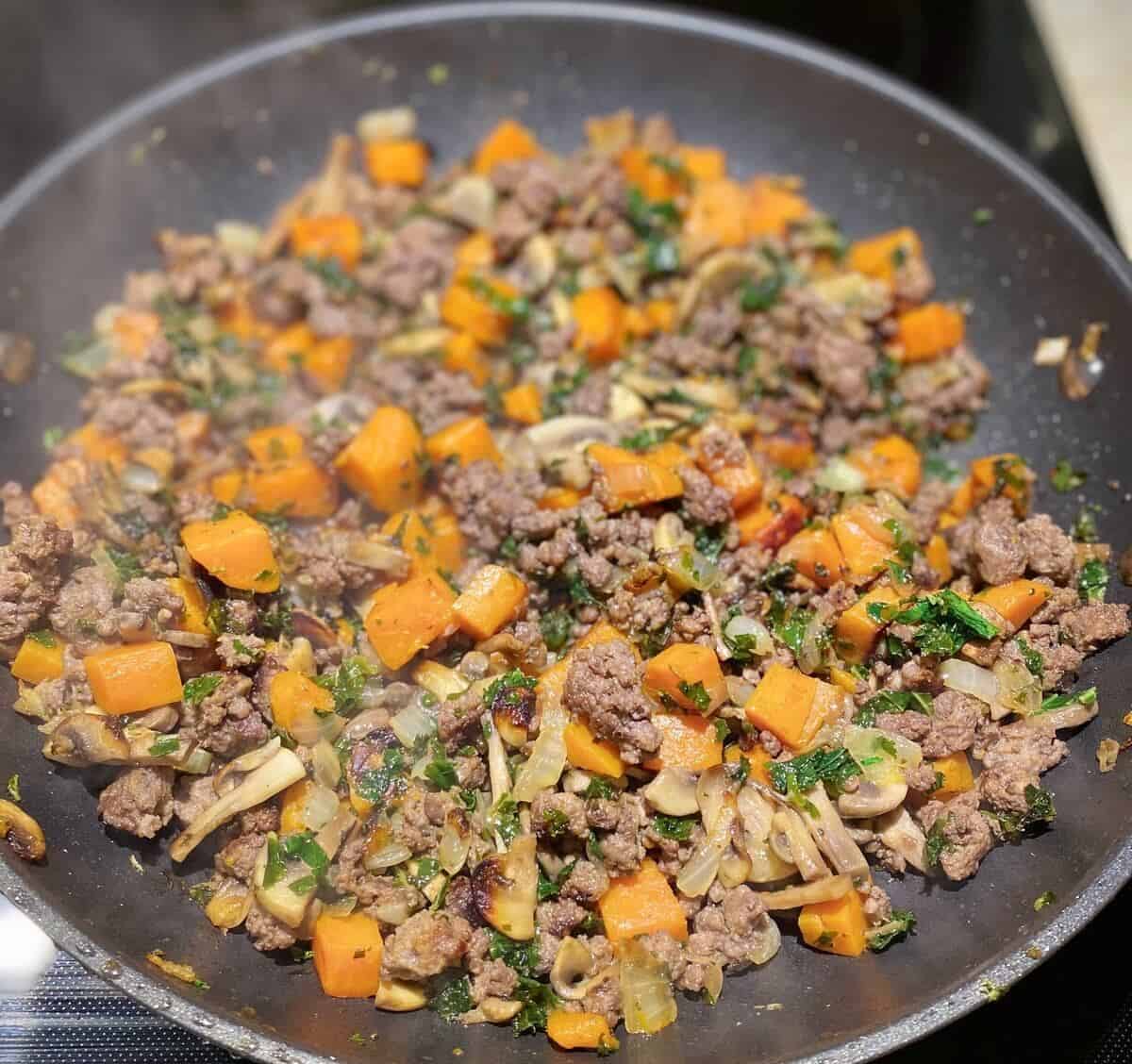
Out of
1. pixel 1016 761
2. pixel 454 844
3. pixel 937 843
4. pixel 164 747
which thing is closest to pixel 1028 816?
pixel 1016 761

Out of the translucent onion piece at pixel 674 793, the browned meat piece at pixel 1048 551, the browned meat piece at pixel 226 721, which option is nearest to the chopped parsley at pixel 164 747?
the browned meat piece at pixel 226 721

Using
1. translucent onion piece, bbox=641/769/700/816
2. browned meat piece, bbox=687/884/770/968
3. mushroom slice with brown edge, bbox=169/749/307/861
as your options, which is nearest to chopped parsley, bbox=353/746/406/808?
mushroom slice with brown edge, bbox=169/749/307/861

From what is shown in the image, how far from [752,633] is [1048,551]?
0.94 m

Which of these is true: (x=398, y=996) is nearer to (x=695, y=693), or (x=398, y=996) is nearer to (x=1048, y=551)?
(x=695, y=693)

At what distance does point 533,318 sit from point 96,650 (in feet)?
6.65

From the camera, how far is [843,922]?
9.09 feet

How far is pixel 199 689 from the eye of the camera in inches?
116

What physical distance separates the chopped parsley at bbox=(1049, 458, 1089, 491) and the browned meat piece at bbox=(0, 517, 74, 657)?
3182 mm

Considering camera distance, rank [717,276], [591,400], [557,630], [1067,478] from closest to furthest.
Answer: [557,630], [1067,478], [591,400], [717,276]

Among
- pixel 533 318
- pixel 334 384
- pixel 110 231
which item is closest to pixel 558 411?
pixel 533 318

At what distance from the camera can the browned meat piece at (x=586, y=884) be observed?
2.83 m

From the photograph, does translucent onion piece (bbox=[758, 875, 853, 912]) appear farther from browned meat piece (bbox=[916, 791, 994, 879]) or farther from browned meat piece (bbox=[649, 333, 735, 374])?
browned meat piece (bbox=[649, 333, 735, 374])

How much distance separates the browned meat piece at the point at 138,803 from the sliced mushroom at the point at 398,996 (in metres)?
0.76

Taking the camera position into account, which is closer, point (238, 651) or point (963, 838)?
point (963, 838)
